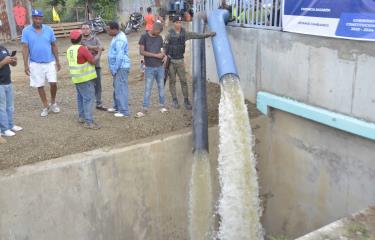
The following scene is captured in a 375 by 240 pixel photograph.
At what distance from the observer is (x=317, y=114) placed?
694cm

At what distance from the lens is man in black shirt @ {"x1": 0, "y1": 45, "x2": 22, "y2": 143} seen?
6.55m

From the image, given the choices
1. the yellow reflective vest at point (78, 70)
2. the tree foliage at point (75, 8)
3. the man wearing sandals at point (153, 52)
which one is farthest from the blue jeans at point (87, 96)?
the tree foliage at point (75, 8)

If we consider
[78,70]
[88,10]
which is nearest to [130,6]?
[88,10]

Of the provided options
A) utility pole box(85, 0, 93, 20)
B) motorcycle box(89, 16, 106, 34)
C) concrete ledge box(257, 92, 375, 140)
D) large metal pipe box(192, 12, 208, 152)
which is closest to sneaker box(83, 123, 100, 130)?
large metal pipe box(192, 12, 208, 152)

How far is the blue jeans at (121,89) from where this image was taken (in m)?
7.55

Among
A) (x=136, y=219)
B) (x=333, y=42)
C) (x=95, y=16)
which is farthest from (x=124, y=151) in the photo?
(x=95, y=16)

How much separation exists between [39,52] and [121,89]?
4.96 feet

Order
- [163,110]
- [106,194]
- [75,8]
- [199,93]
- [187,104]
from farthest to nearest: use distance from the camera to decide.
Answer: [75,8]
[187,104]
[163,110]
[199,93]
[106,194]

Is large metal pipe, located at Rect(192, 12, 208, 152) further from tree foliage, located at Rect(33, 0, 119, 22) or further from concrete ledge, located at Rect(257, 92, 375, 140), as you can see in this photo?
tree foliage, located at Rect(33, 0, 119, 22)

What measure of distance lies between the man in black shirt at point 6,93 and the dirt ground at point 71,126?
189 mm

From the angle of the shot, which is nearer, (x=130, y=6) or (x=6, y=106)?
(x=6, y=106)

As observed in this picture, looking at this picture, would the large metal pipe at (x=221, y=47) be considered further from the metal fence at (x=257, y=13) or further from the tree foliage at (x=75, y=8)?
the tree foliage at (x=75, y=8)

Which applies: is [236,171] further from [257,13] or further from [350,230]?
[257,13]

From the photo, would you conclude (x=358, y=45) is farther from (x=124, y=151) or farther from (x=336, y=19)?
(x=124, y=151)
